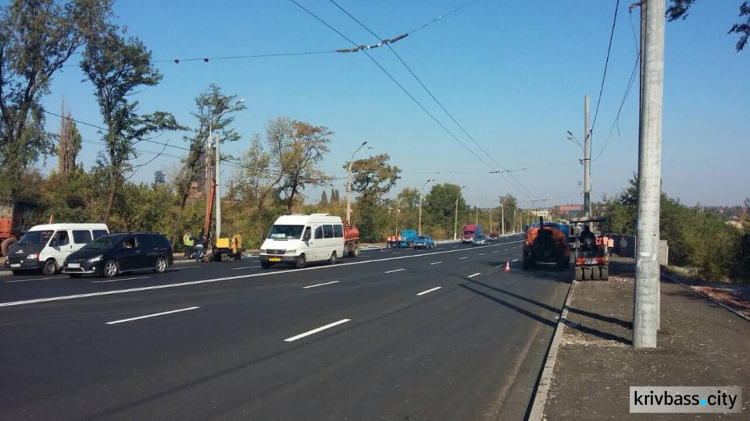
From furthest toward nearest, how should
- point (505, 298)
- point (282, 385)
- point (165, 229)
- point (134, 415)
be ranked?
point (165, 229)
point (505, 298)
point (282, 385)
point (134, 415)

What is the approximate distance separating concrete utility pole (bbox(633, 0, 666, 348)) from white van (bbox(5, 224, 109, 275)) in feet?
70.5

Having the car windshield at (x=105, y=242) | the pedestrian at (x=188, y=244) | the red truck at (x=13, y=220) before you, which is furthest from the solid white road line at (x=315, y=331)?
the red truck at (x=13, y=220)

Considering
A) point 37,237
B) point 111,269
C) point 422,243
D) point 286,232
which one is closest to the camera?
point 111,269

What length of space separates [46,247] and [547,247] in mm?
21664

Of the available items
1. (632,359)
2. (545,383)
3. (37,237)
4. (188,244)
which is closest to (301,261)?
(188,244)

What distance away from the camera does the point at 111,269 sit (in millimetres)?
22078

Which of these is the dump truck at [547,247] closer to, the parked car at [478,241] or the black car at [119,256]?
the black car at [119,256]

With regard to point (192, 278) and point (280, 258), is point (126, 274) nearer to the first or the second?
point (192, 278)

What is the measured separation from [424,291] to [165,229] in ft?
101

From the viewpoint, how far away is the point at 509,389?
24.6 ft

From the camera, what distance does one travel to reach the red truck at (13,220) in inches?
1252

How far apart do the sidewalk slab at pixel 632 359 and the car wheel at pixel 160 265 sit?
16.6 metres

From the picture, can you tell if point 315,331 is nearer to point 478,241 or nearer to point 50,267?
point 50,267

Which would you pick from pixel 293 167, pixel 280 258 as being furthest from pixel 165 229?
pixel 280 258
